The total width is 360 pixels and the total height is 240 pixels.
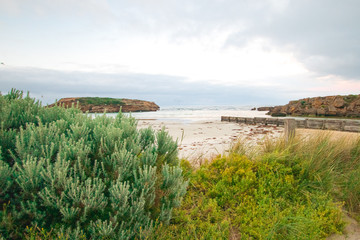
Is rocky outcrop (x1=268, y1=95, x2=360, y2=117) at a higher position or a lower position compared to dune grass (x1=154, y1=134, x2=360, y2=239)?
higher

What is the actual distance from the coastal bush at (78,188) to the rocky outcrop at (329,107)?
40.6 metres

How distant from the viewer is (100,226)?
2186 millimetres

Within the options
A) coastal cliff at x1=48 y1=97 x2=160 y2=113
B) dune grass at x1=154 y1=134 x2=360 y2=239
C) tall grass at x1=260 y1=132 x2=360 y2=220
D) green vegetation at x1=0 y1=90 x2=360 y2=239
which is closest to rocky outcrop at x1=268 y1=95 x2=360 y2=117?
tall grass at x1=260 y1=132 x2=360 y2=220

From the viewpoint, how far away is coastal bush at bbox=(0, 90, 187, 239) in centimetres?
220

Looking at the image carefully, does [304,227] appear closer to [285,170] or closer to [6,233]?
[285,170]

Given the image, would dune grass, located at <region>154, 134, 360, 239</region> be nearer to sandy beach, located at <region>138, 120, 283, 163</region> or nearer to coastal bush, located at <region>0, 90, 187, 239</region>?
coastal bush, located at <region>0, 90, 187, 239</region>

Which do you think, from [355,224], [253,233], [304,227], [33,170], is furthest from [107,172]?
[355,224]

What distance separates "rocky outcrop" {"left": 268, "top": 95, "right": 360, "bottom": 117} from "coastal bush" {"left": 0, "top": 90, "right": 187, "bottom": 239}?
40.6 m

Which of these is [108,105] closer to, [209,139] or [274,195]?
[209,139]

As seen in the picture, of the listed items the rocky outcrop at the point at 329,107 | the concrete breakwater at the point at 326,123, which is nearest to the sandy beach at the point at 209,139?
the concrete breakwater at the point at 326,123

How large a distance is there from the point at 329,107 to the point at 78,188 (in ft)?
142

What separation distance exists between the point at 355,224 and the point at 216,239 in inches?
113

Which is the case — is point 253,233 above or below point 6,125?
below

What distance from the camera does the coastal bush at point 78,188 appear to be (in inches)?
86.7
